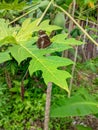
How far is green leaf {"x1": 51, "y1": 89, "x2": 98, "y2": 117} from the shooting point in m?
1.59

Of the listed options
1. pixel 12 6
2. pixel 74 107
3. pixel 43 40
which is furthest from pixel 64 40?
pixel 74 107

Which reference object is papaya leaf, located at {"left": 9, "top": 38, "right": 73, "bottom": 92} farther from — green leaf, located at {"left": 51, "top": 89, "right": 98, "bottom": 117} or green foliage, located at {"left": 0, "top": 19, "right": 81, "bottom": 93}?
green leaf, located at {"left": 51, "top": 89, "right": 98, "bottom": 117}

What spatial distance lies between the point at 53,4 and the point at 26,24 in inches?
8.2

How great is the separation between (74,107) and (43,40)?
1088 millimetres

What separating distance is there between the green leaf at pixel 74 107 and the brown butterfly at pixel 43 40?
3.19 feet

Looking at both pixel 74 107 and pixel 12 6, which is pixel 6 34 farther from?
pixel 74 107

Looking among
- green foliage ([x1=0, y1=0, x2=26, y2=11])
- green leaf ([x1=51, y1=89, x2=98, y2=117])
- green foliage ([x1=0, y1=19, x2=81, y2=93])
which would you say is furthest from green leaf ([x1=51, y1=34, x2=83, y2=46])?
green leaf ([x1=51, y1=89, x2=98, y2=117])

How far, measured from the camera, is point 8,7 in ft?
2.99

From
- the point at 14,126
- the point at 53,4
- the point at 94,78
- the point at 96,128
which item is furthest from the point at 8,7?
the point at 94,78

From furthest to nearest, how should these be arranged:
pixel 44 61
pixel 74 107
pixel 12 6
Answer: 1. pixel 74 107
2. pixel 12 6
3. pixel 44 61

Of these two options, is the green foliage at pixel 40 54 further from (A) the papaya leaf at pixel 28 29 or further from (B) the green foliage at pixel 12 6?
(B) the green foliage at pixel 12 6

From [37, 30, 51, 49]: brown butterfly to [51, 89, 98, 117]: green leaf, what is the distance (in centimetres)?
97

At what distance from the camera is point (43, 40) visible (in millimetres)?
616

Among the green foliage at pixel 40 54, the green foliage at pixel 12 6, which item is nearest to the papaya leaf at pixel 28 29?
the green foliage at pixel 40 54
